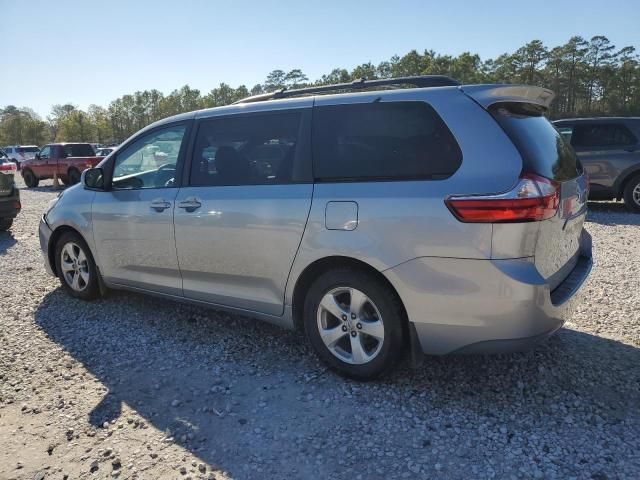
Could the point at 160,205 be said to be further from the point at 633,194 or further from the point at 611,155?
the point at 633,194

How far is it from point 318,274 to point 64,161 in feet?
64.0

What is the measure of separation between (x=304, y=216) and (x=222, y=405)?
4.24 feet

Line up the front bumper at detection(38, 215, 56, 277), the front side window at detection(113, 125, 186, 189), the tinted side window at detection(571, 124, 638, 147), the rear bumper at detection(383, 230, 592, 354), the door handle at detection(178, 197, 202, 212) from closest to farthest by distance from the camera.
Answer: the rear bumper at detection(383, 230, 592, 354), the door handle at detection(178, 197, 202, 212), the front side window at detection(113, 125, 186, 189), the front bumper at detection(38, 215, 56, 277), the tinted side window at detection(571, 124, 638, 147)

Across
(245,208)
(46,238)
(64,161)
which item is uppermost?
(64,161)

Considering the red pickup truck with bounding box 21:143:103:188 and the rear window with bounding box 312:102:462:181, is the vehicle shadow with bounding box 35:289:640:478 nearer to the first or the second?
the rear window with bounding box 312:102:462:181

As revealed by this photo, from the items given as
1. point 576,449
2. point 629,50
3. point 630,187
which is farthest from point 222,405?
point 629,50

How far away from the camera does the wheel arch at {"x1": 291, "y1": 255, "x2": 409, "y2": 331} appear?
3018 millimetres

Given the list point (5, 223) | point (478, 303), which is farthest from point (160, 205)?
point (5, 223)

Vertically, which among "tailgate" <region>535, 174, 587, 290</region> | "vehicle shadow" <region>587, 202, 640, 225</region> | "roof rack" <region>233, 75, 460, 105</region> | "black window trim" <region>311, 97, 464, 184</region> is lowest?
"vehicle shadow" <region>587, 202, 640, 225</region>

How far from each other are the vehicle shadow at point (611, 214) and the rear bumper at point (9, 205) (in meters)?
10.5

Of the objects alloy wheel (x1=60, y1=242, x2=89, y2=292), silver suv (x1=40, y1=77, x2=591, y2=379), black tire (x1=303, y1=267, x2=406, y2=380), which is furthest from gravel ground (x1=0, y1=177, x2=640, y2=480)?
alloy wheel (x1=60, y1=242, x2=89, y2=292)

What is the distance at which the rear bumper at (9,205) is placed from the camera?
8.82 meters

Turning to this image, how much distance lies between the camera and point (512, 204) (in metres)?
2.58

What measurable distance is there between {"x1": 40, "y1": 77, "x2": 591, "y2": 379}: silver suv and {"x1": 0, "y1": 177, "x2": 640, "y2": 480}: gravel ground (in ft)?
1.15
